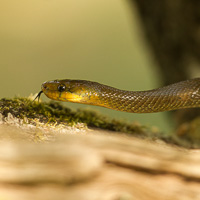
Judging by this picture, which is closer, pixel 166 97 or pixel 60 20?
pixel 166 97

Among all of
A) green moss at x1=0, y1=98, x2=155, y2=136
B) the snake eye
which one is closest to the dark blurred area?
green moss at x1=0, y1=98, x2=155, y2=136

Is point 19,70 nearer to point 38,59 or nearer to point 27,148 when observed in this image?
point 38,59

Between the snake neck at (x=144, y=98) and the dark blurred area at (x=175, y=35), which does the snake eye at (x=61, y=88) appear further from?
the dark blurred area at (x=175, y=35)

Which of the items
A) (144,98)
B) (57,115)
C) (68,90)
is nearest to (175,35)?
(144,98)

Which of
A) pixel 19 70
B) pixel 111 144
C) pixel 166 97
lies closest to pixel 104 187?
pixel 111 144

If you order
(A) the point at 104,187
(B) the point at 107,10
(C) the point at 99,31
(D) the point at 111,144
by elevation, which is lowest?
(A) the point at 104,187

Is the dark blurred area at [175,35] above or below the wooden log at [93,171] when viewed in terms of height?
above

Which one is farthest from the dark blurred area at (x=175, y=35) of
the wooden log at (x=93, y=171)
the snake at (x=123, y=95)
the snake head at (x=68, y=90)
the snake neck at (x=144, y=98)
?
the wooden log at (x=93, y=171)
